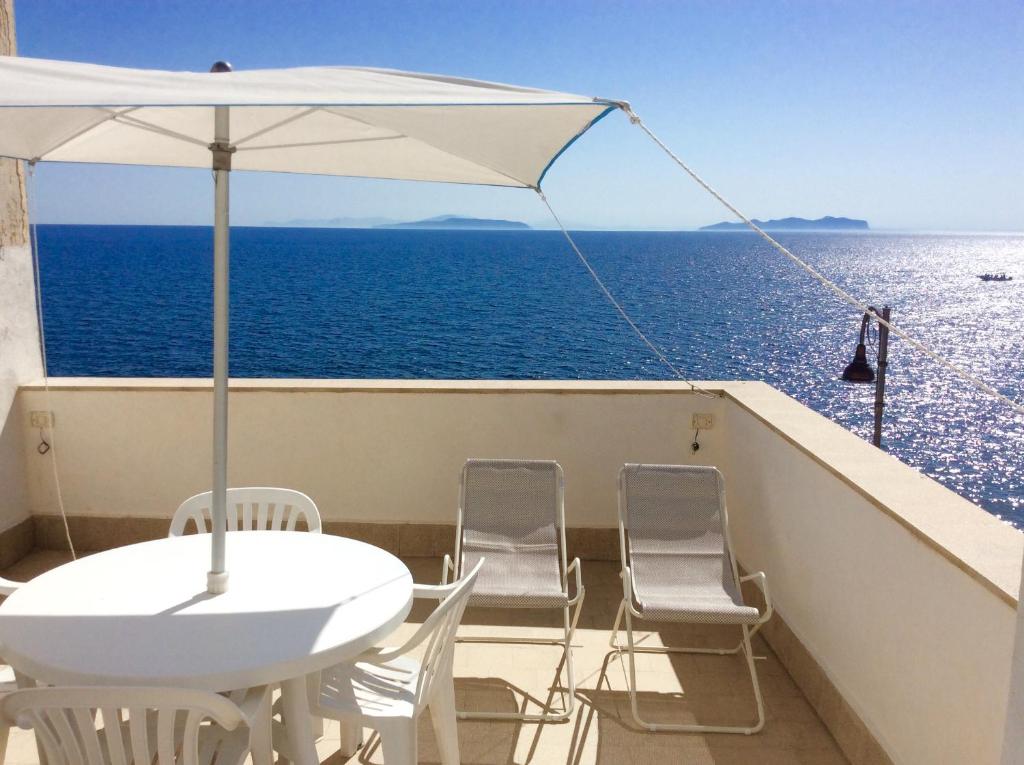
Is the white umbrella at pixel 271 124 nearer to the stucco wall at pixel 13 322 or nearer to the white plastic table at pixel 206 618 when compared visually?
the white plastic table at pixel 206 618

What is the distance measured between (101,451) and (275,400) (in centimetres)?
101

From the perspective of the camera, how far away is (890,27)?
5753 cm

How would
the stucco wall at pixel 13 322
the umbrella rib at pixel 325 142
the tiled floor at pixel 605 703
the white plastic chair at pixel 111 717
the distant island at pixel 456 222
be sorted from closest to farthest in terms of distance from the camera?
1. the white plastic chair at pixel 111 717
2. the umbrella rib at pixel 325 142
3. the tiled floor at pixel 605 703
4. the stucco wall at pixel 13 322
5. the distant island at pixel 456 222

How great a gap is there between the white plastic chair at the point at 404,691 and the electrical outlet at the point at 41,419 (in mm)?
2911

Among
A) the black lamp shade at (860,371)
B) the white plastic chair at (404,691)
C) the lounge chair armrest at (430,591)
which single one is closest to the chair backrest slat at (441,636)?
the white plastic chair at (404,691)

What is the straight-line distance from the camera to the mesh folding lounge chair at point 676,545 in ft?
11.3

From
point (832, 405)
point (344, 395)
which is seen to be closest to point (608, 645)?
point (344, 395)

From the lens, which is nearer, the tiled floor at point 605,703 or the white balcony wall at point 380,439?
the tiled floor at point 605,703

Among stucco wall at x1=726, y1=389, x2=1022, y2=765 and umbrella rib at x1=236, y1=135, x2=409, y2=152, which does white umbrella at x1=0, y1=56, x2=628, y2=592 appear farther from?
stucco wall at x1=726, y1=389, x2=1022, y2=765

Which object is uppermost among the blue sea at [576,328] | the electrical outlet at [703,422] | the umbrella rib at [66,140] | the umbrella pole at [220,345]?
the umbrella rib at [66,140]

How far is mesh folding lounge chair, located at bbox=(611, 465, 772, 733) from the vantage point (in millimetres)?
3455

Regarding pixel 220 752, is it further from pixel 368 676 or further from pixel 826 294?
pixel 826 294

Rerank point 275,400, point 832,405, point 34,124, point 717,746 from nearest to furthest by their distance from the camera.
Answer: point 34,124 < point 717,746 < point 275,400 < point 832,405

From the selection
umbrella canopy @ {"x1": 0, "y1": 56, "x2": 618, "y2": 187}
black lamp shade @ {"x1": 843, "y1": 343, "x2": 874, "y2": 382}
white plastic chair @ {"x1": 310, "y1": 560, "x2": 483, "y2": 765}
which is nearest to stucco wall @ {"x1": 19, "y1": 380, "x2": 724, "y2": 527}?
umbrella canopy @ {"x1": 0, "y1": 56, "x2": 618, "y2": 187}
